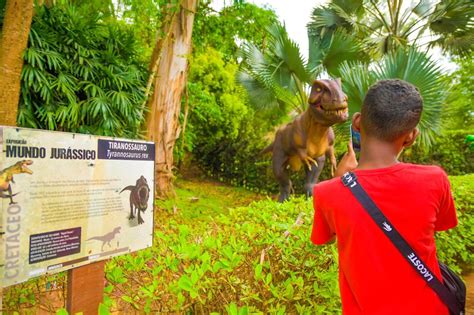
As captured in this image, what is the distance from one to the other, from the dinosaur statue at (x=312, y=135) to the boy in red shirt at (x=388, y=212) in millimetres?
3529

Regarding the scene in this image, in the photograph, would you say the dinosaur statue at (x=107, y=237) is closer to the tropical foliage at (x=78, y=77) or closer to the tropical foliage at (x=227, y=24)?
the tropical foliage at (x=78, y=77)

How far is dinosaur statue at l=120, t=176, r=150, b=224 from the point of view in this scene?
1.83 m

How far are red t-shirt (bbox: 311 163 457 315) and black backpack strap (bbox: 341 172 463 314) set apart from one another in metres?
0.01

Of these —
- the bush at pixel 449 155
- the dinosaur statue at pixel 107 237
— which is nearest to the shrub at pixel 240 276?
the dinosaur statue at pixel 107 237

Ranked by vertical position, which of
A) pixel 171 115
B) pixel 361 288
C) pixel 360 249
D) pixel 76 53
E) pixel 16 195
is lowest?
pixel 361 288

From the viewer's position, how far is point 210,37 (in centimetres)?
938

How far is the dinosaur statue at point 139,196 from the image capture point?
1.83 metres

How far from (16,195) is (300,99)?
7339 mm

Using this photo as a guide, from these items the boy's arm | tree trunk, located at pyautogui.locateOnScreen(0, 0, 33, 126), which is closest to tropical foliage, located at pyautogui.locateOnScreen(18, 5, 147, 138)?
tree trunk, located at pyautogui.locateOnScreen(0, 0, 33, 126)

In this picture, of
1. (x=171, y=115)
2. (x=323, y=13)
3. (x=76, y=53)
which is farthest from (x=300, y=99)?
(x=76, y=53)

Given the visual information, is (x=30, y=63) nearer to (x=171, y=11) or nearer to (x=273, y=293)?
(x=171, y=11)

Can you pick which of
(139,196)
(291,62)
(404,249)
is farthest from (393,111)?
(291,62)

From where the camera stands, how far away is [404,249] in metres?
1.19

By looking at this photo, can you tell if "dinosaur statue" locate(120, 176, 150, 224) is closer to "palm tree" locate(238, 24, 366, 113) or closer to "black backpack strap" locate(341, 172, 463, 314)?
"black backpack strap" locate(341, 172, 463, 314)
